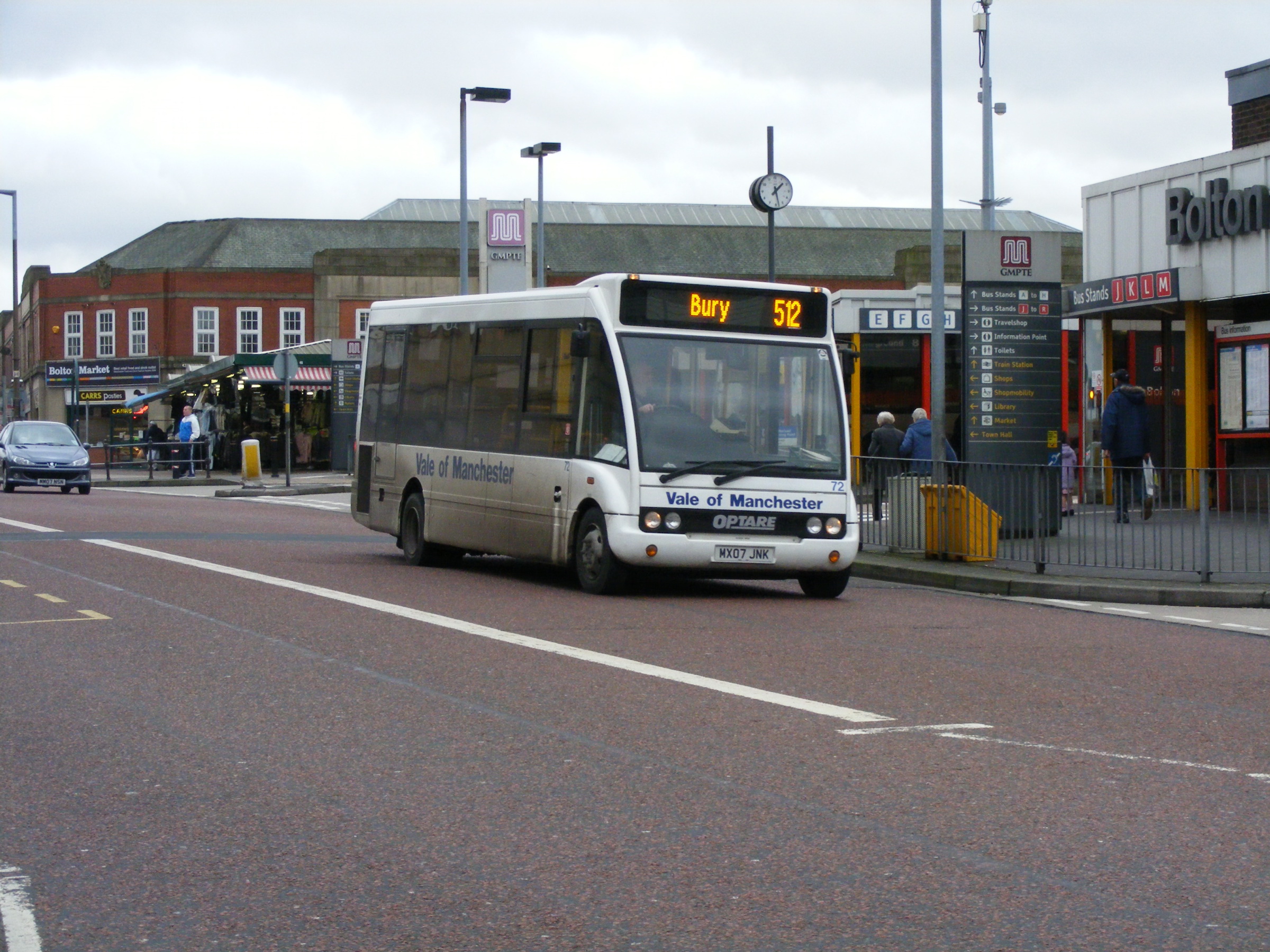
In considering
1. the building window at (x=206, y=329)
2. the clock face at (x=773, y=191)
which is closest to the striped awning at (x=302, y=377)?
the clock face at (x=773, y=191)

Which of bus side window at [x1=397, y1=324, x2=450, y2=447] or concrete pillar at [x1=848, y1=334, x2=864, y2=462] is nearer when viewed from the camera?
bus side window at [x1=397, y1=324, x2=450, y2=447]

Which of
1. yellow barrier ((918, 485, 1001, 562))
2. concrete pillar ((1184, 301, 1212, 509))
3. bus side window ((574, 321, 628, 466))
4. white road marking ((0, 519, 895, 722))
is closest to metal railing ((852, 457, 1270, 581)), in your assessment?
yellow barrier ((918, 485, 1001, 562))

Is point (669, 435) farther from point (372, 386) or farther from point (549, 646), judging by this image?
point (372, 386)

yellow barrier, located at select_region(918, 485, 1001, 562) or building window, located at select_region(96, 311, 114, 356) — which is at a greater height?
building window, located at select_region(96, 311, 114, 356)

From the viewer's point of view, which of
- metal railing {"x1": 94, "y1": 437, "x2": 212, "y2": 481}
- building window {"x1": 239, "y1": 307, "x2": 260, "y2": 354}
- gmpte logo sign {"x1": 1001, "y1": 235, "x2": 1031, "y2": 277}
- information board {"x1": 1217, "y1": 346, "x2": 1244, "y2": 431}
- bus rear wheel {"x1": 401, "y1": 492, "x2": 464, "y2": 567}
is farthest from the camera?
building window {"x1": 239, "y1": 307, "x2": 260, "y2": 354}

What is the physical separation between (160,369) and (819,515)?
7200cm

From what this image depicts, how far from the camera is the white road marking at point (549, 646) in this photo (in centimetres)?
856

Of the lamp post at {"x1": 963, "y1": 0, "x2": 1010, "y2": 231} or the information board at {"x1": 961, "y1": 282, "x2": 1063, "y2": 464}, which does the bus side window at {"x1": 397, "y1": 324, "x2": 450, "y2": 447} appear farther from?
the lamp post at {"x1": 963, "y1": 0, "x2": 1010, "y2": 231}

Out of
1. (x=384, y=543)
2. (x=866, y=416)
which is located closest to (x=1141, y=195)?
(x=866, y=416)

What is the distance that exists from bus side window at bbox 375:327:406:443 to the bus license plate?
5.38m

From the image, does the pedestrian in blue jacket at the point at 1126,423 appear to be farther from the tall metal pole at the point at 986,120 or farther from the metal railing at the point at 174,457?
the metal railing at the point at 174,457

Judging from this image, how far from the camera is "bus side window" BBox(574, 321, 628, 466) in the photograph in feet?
46.3

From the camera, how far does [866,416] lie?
3544 cm

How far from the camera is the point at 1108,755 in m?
7.45
